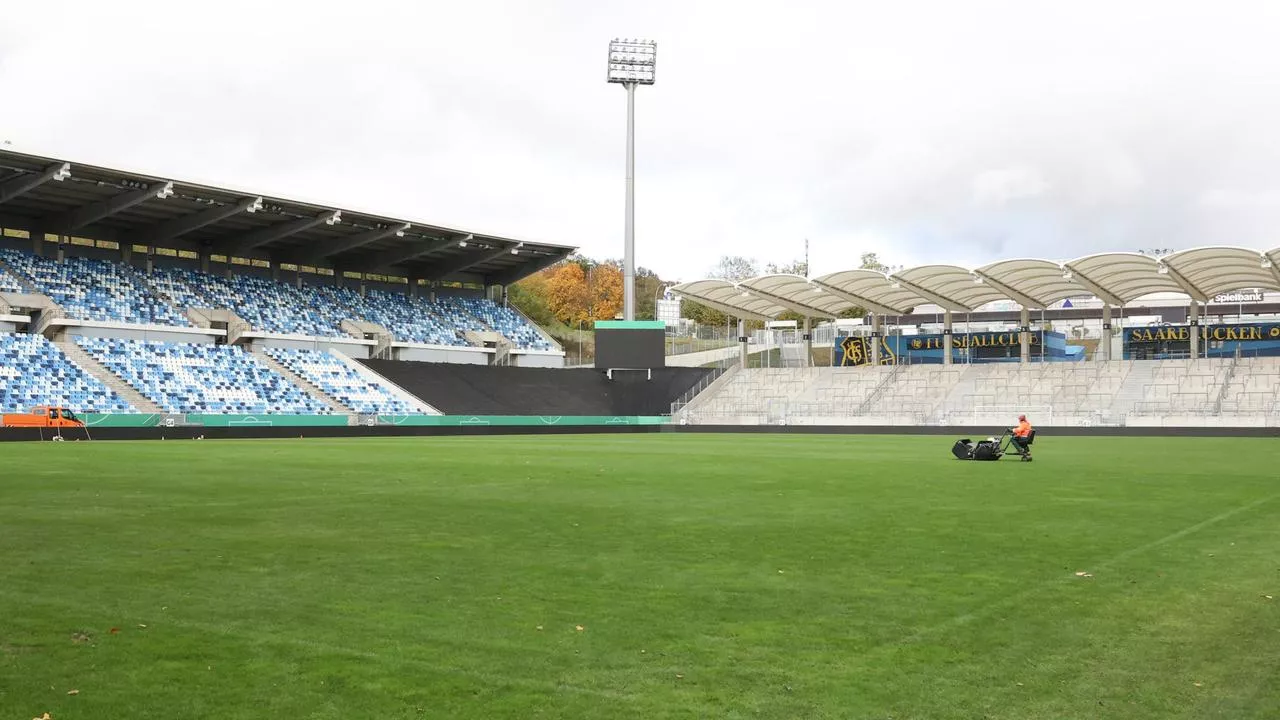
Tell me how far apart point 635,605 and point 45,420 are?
41109 mm

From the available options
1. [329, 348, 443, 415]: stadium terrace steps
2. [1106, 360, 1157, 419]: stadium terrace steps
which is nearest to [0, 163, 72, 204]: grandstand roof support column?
[329, 348, 443, 415]: stadium terrace steps

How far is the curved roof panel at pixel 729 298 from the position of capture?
70312 mm

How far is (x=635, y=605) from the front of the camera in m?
8.59

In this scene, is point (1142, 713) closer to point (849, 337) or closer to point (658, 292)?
point (849, 337)

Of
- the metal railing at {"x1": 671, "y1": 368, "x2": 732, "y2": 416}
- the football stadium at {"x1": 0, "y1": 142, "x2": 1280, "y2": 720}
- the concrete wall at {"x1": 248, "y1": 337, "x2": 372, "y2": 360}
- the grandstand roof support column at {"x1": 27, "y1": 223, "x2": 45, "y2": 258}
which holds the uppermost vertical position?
the grandstand roof support column at {"x1": 27, "y1": 223, "x2": 45, "y2": 258}

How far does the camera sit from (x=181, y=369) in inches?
2183

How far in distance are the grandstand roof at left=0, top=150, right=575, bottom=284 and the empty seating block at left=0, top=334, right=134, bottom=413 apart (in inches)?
307

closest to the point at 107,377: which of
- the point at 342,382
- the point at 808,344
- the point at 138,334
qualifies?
the point at 138,334

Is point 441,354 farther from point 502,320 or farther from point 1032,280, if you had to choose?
point 1032,280

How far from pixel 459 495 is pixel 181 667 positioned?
11.5 meters

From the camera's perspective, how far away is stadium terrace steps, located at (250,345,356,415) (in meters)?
58.8

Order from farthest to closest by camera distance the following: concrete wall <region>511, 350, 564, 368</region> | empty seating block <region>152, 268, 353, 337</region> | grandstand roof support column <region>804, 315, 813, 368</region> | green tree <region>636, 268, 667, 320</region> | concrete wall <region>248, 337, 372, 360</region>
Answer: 1. green tree <region>636, 268, 667, 320</region>
2. concrete wall <region>511, 350, 564, 368</region>
3. grandstand roof support column <region>804, 315, 813, 368</region>
4. empty seating block <region>152, 268, 353, 337</region>
5. concrete wall <region>248, 337, 372, 360</region>

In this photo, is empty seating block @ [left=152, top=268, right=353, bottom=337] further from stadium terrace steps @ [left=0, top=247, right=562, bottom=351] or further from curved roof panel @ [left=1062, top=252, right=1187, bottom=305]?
curved roof panel @ [left=1062, top=252, right=1187, bottom=305]

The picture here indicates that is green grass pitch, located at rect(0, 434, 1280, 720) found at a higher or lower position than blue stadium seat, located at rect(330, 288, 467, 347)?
lower
